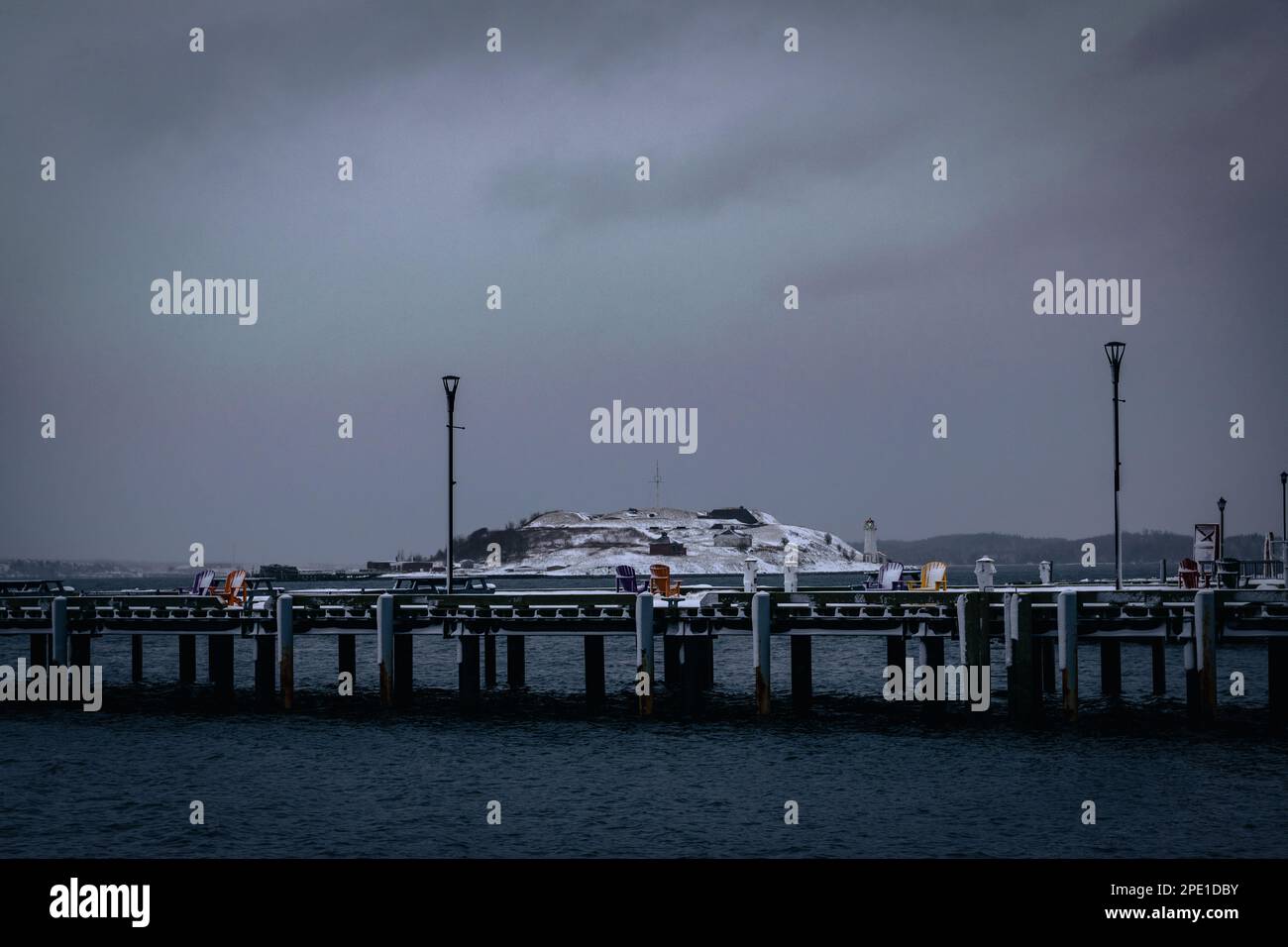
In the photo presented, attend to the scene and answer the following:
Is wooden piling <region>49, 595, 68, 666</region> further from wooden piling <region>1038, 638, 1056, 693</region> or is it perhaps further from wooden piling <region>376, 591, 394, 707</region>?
wooden piling <region>1038, 638, 1056, 693</region>

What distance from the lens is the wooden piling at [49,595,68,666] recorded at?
1678 inches

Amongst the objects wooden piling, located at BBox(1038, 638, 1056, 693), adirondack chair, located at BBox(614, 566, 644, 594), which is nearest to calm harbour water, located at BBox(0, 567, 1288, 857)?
wooden piling, located at BBox(1038, 638, 1056, 693)

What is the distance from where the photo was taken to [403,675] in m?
43.2

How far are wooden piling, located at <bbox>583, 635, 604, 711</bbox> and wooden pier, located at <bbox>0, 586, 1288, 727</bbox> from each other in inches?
2.1

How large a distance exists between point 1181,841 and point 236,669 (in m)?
56.8

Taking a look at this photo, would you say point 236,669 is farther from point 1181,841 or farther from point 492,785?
point 1181,841

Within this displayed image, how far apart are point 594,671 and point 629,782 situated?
12033 millimetres

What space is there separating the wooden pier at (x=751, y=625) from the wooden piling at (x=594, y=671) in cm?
5

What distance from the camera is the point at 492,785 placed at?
29188 millimetres

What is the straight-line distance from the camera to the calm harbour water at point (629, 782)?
24.0 meters

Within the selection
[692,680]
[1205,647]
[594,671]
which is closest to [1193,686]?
[1205,647]

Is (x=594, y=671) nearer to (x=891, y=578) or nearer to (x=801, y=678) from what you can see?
(x=801, y=678)
